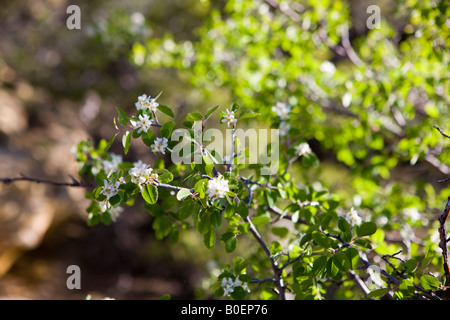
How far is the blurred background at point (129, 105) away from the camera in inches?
74.7

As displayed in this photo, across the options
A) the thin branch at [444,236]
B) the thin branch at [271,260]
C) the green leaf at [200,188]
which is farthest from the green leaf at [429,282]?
the green leaf at [200,188]

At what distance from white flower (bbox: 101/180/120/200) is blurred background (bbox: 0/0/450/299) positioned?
0.89 meters

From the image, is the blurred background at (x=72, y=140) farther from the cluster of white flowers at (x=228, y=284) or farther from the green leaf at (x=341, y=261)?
the green leaf at (x=341, y=261)

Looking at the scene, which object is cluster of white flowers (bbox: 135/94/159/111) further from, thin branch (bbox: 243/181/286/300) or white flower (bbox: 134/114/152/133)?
thin branch (bbox: 243/181/286/300)

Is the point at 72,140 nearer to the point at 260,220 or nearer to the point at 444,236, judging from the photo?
the point at 260,220

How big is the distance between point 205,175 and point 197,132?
14 cm

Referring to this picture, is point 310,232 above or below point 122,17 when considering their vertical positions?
below

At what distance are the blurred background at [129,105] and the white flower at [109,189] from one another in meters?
0.89

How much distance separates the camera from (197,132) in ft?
3.26

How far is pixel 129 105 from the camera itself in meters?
4.82

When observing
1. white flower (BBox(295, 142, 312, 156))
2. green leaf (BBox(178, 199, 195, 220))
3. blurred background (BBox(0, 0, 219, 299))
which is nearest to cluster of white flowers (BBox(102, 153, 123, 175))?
green leaf (BBox(178, 199, 195, 220))

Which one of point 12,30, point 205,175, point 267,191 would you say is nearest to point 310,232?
point 267,191

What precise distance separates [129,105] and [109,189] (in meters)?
4.11

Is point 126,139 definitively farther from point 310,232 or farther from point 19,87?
point 19,87
